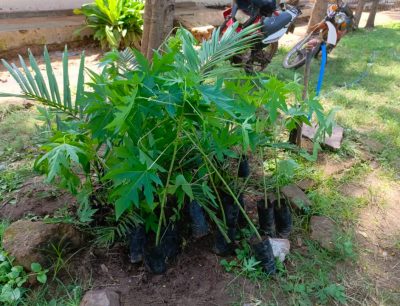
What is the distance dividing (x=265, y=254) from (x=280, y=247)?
0.55 feet

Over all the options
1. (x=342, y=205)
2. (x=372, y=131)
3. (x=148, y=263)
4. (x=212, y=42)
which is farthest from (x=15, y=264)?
(x=372, y=131)

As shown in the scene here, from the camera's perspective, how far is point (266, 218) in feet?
6.62

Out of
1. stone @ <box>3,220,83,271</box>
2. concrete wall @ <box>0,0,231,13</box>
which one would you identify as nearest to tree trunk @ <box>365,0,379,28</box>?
concrete wall @ <box>0,0,231,13</box>

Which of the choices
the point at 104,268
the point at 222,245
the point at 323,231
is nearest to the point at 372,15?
the point at 323,231

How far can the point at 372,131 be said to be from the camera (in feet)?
11.1

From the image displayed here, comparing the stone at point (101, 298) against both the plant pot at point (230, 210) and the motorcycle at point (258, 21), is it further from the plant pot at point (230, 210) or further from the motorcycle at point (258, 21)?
the motorcycle at point (258, 21)

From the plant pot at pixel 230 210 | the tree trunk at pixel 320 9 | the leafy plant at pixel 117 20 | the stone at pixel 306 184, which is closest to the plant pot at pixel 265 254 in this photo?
the plant pot at pixel 230 210

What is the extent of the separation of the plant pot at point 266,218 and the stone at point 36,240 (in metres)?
Result: 0.94

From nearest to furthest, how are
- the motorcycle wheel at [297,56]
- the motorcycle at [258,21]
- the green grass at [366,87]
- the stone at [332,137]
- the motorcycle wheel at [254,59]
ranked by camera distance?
1. the stone at [332,137]
2. the green grass at [366,87]
3. the motorcycle at [258,21]
4. the motorcycle wheel at [254,59]
5. the motorcycle wheel at [297,56]

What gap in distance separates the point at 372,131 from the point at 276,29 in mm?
1403

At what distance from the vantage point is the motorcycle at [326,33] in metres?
3.54

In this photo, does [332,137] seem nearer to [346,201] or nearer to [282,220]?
[346,201]

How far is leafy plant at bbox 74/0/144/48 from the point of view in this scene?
18.1 feet

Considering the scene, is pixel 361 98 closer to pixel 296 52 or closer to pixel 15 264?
pixel 296 52
